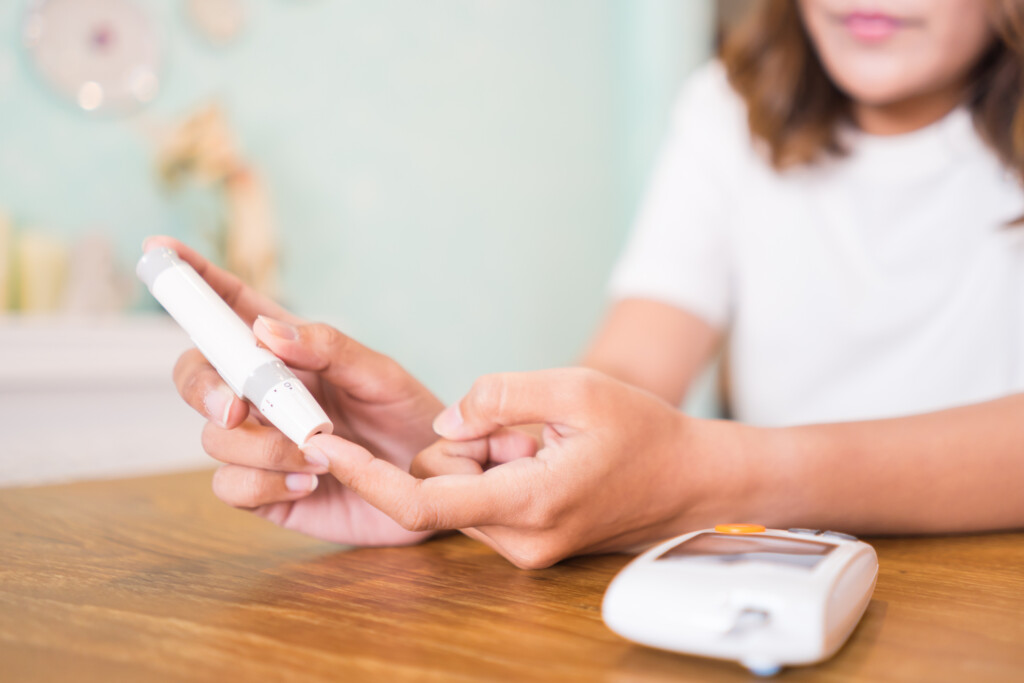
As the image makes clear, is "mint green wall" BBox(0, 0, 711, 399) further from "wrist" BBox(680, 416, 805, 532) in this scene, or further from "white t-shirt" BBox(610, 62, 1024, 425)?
"wrist" BBox(680, 416, 805, 532)

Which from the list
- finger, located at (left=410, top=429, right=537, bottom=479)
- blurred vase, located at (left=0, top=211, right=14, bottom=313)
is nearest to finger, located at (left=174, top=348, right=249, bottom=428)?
finger, located at (left=410, top=429, right=537, bottom=479)

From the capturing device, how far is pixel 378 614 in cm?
35

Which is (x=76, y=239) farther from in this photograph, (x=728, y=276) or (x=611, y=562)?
(x=611, y=562)

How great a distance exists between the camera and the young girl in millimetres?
412

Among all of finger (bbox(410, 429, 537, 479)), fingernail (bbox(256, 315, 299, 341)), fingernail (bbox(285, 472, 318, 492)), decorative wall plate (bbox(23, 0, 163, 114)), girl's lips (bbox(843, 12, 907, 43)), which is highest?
decorative wall plate (bbox(23, 0, 163, 114))

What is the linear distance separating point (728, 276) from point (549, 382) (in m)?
0.68

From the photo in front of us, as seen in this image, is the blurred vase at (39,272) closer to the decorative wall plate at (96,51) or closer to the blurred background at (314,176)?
the blurred background at (314,176)

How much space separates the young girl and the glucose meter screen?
0.07 m

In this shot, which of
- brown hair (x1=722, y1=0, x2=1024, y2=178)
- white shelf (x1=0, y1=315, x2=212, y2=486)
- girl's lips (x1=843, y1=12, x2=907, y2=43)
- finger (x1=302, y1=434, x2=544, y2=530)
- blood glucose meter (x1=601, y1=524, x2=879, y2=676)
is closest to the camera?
blood glucose meter (x1=601, y1=524, x2=879, y2=676)

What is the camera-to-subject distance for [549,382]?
0.40 m

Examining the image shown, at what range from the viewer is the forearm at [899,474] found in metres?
0.48

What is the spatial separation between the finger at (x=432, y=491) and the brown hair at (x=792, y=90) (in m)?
0.68

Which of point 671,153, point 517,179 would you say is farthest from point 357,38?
point 671,153

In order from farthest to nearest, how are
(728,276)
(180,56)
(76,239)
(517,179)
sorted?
1. (517,179)
2. (180,56)
3. (76,239)
4. (728,276)
